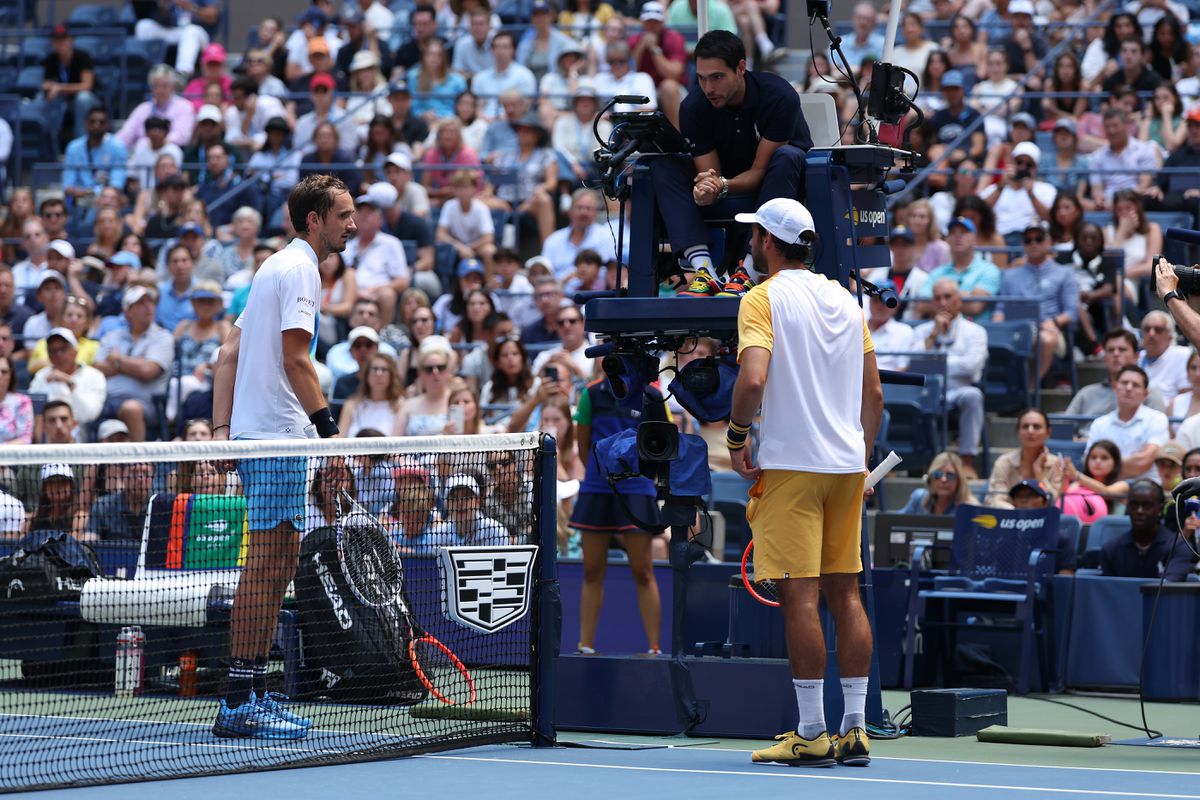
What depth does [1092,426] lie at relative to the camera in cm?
1330

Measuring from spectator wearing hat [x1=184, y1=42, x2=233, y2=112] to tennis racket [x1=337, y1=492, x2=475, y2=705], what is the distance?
13279mm

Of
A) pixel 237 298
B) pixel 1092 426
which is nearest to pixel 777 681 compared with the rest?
pixel 1092 426

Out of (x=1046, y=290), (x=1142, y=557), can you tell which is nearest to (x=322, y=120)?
(x=1046, y=290)

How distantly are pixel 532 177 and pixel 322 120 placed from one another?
113 inches

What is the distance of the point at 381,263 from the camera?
55.4ft

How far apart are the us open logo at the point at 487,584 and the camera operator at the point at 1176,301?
278 centimetres

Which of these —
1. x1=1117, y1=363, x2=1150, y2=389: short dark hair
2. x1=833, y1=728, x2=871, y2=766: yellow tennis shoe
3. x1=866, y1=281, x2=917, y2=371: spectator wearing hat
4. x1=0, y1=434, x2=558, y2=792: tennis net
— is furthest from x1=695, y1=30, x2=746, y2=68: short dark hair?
x1=866, y1=281, x2=917, y2=371: spectator wearing hat

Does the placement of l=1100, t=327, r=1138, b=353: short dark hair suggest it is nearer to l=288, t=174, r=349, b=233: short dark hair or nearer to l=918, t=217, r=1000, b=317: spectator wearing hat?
l=918, t=217, r=1000, b=317: spectator wearing hat

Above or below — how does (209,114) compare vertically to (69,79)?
below

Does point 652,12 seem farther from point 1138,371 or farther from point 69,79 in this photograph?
point 69,79

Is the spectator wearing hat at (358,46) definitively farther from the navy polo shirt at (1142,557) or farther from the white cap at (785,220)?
the white cap at (785,220)

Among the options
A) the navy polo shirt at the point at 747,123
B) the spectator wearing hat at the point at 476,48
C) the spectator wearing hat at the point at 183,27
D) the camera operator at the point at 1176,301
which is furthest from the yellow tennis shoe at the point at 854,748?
the spectator wearing hat at the point at 183,27

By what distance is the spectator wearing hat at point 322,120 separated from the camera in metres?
19.7

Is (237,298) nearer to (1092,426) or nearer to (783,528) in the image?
(1092,426)
